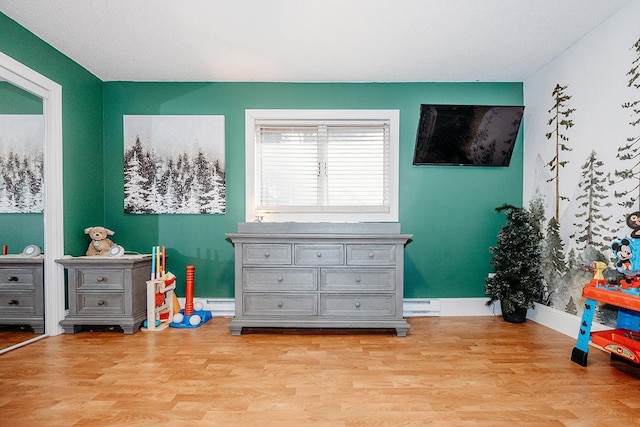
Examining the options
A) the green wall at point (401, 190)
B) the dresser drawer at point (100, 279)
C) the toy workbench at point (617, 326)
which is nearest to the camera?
the toy workbench at point (617, 326)

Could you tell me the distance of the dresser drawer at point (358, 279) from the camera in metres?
3.40

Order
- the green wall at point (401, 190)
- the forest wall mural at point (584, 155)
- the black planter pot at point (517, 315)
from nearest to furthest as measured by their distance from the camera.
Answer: the forest wall mural at point (584, 155) → the black planter pot at point (517, 315) → the green wall at point (401, 190)

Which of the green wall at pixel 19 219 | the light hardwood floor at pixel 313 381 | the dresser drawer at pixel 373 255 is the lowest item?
the light hardwood floor at pixel 313 381

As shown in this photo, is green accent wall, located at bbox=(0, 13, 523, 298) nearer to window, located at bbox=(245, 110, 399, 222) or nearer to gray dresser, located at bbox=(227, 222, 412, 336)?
window, located at bbox=(245, 110, 399, 222)

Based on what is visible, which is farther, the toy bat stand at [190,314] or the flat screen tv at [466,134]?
the flat screen tv at [466,134]

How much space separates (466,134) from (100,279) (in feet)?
13.0

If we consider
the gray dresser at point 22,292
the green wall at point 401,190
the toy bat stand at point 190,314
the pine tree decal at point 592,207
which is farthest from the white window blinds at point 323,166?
the gray dresser at point 22,292

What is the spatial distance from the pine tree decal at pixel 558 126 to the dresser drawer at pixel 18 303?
4941 millimetres

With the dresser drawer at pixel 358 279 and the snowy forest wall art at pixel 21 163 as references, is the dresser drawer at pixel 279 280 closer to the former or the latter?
the dresser drawer at pixel 358 279

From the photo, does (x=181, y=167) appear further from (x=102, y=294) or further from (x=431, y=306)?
(x=431, y=306)

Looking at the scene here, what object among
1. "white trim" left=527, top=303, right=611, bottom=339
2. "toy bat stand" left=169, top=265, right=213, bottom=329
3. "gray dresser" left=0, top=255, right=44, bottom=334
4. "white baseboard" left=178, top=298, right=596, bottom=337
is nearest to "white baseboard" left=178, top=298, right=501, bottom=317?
"white baseboard" left=178, top=298, right=596, bottom=337

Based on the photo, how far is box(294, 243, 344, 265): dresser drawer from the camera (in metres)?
3.41

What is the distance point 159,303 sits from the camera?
363 centimetres

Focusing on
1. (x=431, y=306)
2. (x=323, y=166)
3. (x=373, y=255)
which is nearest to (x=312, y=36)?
(x=323, y=166)
